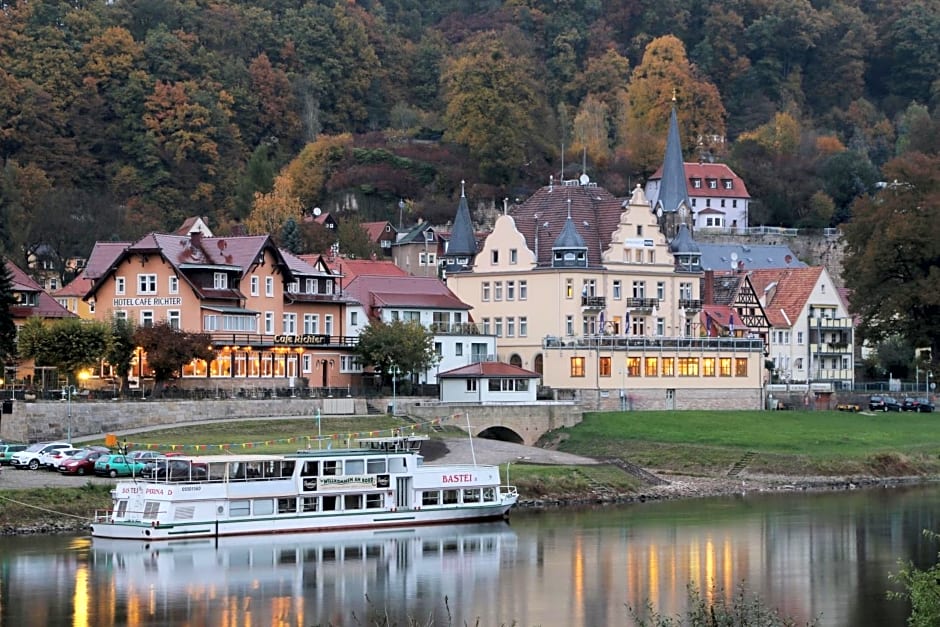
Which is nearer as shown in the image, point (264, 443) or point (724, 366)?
point (264, 443)

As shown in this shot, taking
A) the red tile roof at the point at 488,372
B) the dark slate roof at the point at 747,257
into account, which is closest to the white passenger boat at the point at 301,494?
the red tile roof at the point at 488,372

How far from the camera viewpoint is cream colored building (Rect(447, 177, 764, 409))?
102 m

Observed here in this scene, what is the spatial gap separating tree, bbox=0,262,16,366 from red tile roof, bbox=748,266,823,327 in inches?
1955

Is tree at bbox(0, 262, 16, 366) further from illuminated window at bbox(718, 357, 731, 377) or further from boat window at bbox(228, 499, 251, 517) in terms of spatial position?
illuminated window at bbox(718, 357, 731, 377)

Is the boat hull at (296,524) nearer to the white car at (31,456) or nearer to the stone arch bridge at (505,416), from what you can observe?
the white car at (31,456)

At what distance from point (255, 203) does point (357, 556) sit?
80.6 metres

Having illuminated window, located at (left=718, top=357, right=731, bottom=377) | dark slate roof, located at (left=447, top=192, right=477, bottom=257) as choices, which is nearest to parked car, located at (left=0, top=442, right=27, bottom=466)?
dark slate roof, located at (left=447, top=192, right=477, bottom=257)

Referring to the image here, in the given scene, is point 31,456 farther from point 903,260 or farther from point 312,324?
point 903,260

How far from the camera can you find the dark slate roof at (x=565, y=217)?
10719 centimetres

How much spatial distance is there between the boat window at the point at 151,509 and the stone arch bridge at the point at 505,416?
24.5m

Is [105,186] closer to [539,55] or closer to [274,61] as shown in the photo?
[274,61]

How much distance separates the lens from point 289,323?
3885 inches

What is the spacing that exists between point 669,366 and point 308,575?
46.1 m

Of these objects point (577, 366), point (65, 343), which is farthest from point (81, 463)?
point (577, 366)
